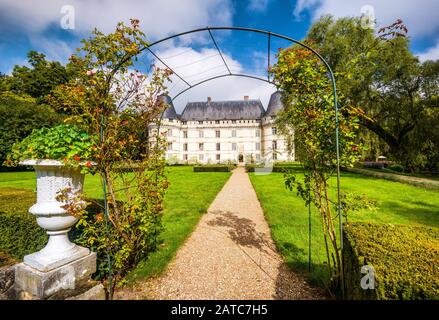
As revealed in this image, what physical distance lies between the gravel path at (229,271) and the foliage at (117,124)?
2.63 ft

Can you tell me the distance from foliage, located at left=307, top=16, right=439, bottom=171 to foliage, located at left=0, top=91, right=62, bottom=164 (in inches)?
1083

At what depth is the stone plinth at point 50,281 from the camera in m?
1.87

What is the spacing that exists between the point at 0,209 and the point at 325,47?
63.7 ft

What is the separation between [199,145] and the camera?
40.2 meters

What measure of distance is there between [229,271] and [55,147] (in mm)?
2947

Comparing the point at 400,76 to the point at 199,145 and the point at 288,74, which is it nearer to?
the point at 288,74

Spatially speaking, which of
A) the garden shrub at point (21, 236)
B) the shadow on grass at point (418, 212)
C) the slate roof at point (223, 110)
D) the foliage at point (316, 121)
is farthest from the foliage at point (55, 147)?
the slate roof at point (223, 110)

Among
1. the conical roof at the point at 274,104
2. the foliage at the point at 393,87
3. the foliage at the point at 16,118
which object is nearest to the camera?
→ the foliage at the point at 393,87

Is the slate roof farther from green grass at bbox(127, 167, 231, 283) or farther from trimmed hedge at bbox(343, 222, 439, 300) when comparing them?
trimmed hedge at bbox(343, 222, 439, 300)

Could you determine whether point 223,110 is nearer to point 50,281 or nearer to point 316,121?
point 316,121

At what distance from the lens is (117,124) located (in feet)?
7.68

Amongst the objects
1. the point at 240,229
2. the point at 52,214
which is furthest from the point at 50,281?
the point at 240,229

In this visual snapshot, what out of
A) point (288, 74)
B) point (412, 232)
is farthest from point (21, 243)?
point (412, 232)

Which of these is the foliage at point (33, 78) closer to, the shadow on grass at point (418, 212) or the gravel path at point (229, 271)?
the gravel path at point (229, 271)
